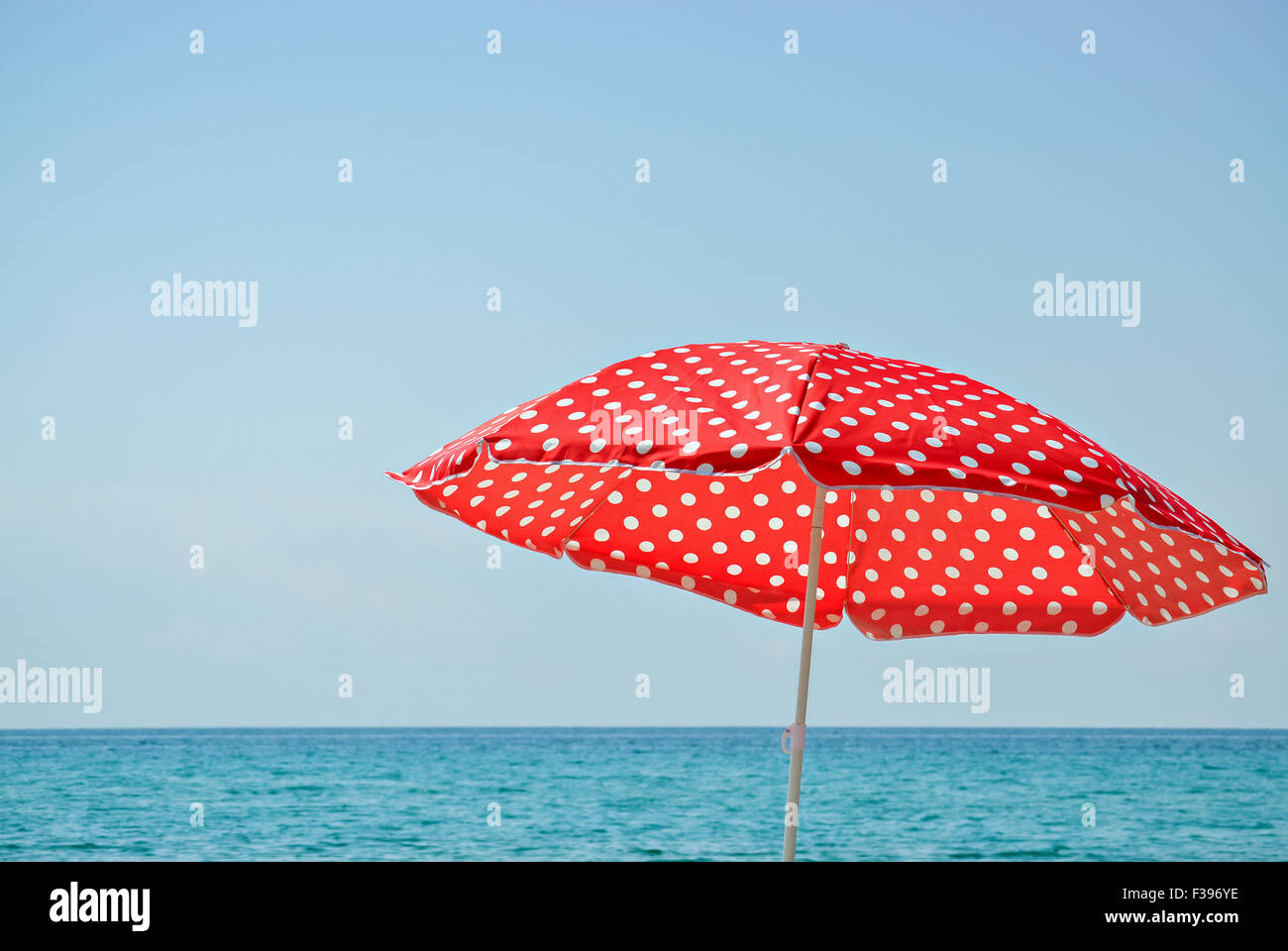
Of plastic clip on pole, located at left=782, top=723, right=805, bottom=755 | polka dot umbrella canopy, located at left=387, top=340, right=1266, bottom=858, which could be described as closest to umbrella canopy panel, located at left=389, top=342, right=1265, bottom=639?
polka dot umbrella canopy, located at left=387, top=340, right=1266, bottom=858

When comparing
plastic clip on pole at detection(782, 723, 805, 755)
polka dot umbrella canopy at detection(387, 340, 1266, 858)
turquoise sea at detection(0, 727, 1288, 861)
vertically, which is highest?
polka dot umbrella canopy at detection(387, 340, 1266, 858)

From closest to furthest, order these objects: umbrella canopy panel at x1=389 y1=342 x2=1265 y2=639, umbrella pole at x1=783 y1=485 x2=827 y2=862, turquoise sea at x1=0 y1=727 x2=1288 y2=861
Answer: umbrella canopy panel at x1=389 y1=342 x2=1265 y2=639, umbrella pole at x1=783 y1=485 x2=827 y2=862, turquoise sea at x1=0 y1=727 x2=1288 y2=861

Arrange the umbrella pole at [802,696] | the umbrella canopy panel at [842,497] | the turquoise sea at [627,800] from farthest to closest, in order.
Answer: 1. the turquoise sea at [627,800]
2. the umbrella pole at [802,696]
3. the umbrella canopy panel at [842,497]

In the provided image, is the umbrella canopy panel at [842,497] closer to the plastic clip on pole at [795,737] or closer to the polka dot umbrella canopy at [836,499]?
the polka dot umbrella canopy at [836,499]

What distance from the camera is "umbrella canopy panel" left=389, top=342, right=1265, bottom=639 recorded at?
7.27 feet

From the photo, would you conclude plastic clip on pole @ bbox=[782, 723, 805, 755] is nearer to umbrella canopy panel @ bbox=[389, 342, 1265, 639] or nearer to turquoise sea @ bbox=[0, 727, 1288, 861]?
umbrella canopy panel @ bbox=[389, 342, 1265, 639]

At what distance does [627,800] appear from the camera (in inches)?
1021

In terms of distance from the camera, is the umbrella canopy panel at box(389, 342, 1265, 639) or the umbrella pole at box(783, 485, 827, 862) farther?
the umbrella pole at box(783, 485, 827, 862)

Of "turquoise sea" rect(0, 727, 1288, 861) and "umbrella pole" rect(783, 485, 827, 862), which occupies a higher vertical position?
"umbrella pole" rect(783, 485, 827, 862)

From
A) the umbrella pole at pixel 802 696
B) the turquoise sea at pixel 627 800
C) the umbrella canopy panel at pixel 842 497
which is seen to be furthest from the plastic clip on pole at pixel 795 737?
the turquoise sea at pixel 627 800

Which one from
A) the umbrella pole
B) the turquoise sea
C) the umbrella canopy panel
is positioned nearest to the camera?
the umbrella canopy panel

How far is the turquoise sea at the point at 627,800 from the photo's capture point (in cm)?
1909
